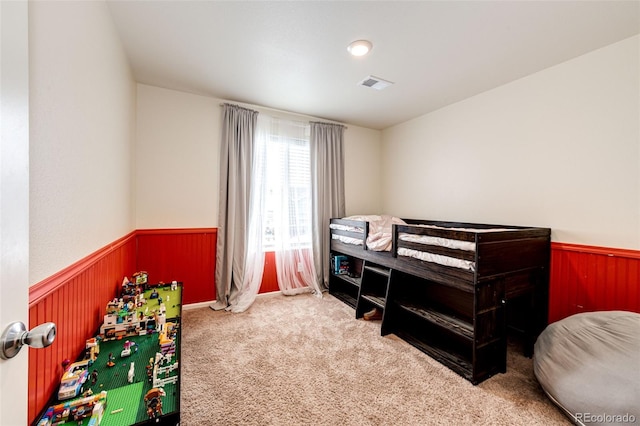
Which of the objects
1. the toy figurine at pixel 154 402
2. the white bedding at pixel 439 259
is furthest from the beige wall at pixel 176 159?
the toy figurine at pixel 154 402

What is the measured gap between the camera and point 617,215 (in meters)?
1.83

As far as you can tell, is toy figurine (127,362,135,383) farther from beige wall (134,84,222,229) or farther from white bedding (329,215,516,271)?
beige wall (134,84,222,229)

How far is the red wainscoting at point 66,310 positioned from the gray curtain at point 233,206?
1.29m

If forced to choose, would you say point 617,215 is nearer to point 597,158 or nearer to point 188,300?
point 597,158

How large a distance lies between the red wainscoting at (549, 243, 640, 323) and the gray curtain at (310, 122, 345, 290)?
7.44ft

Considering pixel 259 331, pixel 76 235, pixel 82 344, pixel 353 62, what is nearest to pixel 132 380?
pixel 82 344

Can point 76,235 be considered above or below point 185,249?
above

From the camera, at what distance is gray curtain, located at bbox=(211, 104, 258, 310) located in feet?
9.54

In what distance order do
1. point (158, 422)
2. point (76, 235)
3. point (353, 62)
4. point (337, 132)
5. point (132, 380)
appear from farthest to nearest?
1. point (337, 132)
2. point (353, 62)
3. point (76, 235)
4. point (132, 380)
5. point (158, 422)

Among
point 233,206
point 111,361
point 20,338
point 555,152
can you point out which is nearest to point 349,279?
point 233,206

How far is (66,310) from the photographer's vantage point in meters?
1.02

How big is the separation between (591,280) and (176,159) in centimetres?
382

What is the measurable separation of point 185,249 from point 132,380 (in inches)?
80.6

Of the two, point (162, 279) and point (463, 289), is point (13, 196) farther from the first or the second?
point (162, 279)
